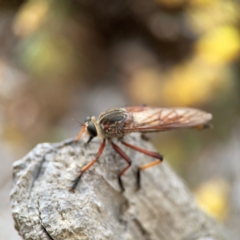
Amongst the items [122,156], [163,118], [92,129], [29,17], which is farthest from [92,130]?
[29,17]

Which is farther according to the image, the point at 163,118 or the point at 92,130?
the point at 163,118

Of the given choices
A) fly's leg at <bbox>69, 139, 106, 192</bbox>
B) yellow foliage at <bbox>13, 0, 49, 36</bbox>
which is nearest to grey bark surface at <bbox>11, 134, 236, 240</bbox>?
fly's leg at <bbox>69, 139, 106, 192</bbox>

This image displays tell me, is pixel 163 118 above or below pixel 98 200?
above

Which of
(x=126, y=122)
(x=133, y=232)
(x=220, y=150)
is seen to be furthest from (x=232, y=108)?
(x=133, y=232)

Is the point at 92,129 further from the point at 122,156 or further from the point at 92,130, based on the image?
the point at 122,156

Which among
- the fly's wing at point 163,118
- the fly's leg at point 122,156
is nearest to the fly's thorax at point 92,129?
the fly's leg at point 122,156

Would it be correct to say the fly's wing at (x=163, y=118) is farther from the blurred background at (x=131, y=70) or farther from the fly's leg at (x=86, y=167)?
the blurred background at (x=131, y=70)

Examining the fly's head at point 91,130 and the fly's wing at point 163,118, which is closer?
the fly's head at point 91,130
